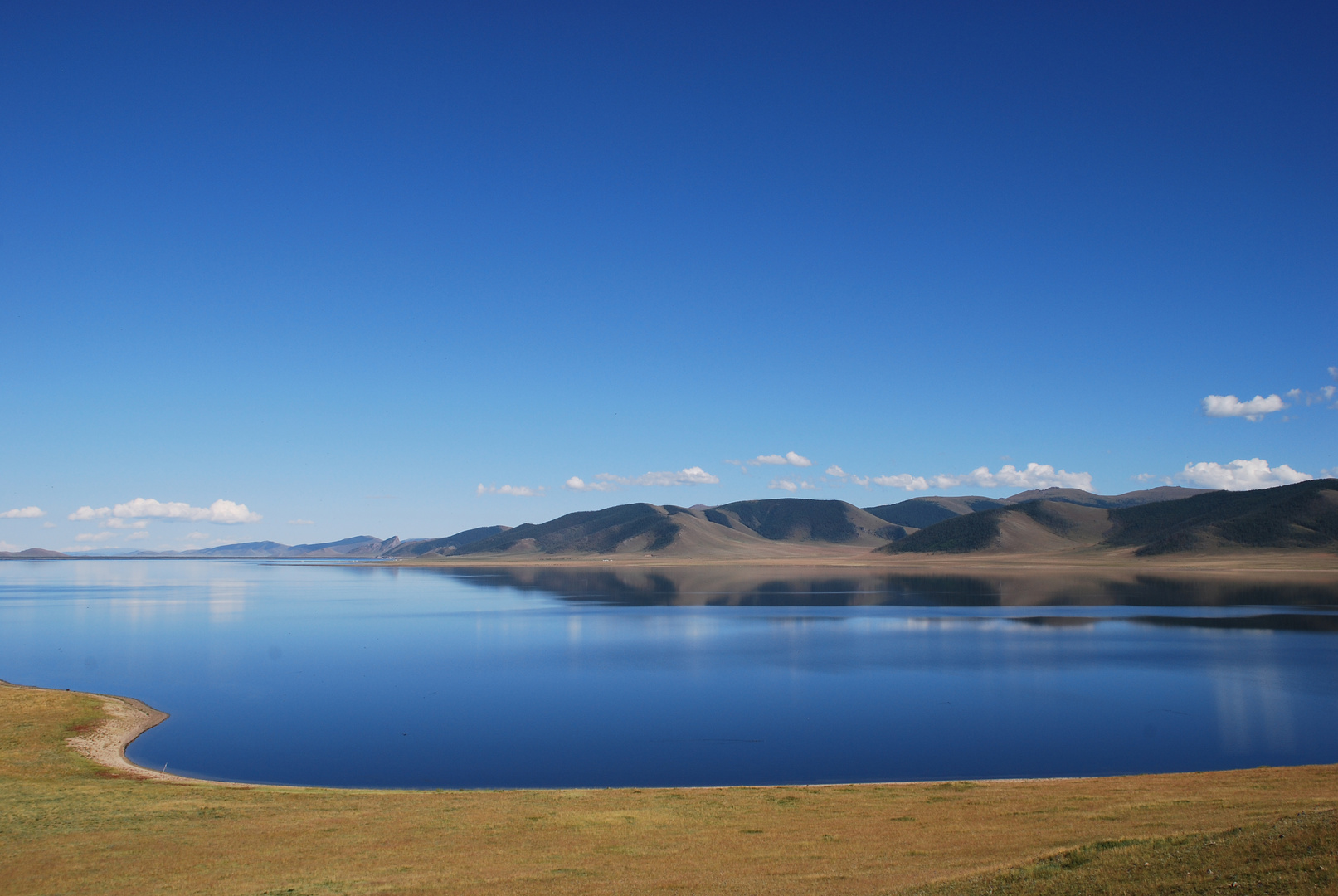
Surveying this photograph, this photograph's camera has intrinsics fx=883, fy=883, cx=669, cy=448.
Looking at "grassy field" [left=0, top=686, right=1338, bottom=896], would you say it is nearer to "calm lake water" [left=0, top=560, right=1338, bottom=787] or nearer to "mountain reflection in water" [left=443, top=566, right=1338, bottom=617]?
"calm lake water" [left=0, top=560, right=1338, bottom=787]

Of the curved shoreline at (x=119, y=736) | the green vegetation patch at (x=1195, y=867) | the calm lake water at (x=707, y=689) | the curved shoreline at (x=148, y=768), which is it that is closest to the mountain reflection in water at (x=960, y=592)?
the calm lake water at (x=707, y=689)

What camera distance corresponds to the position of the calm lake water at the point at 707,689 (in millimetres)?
33188

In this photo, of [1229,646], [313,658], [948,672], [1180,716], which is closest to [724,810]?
[1180,716]

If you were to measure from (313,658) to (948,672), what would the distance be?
44.6 meters

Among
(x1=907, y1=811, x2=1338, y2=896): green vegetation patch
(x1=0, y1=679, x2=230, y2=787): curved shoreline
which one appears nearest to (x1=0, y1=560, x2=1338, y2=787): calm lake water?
(x1=0, y1=679, x2=230, y2=787): curved shoreline

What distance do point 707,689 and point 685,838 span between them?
29.1 metres

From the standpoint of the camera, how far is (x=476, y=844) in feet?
65.1

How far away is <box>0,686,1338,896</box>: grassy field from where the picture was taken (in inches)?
536

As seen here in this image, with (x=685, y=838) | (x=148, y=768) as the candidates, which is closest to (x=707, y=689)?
(x=148, y=768)

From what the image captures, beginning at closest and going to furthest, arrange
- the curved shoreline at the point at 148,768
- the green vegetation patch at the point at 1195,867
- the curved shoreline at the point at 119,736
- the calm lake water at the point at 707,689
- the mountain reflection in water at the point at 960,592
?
1. the green vegetation patch at the point at 1195,867
2. the curved shoreline at the point at 148,768
3. the curved shoreline at the point at 119,736
4. the calm lake water at the point at 707,689
5. the mountain reflection in water at the point at 960,592

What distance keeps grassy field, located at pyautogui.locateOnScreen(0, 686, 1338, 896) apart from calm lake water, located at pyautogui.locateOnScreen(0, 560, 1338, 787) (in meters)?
6.07

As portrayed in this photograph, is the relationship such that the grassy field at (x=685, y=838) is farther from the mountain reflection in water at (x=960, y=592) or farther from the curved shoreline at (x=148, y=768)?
the mountain reflection in water at (x=960, y=592)

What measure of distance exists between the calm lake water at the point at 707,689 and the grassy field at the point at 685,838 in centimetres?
607

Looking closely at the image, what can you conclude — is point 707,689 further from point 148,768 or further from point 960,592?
point 960,592
